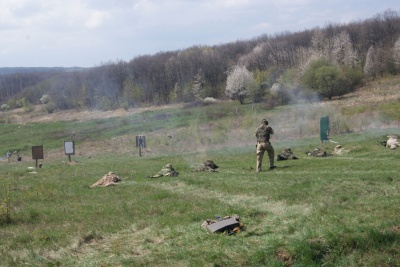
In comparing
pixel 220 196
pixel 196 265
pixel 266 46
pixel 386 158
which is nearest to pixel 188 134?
pixel 386 158

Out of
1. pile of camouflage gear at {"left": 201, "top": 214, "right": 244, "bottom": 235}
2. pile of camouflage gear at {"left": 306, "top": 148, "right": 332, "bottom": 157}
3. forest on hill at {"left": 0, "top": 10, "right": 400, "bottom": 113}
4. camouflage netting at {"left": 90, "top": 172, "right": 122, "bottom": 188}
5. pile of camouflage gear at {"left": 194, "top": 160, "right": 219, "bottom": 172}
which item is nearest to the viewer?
pile of camouflage gear at {"left": 201, "top": 214, "right": 244, "bottom": 235}

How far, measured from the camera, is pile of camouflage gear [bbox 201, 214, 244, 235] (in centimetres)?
1045

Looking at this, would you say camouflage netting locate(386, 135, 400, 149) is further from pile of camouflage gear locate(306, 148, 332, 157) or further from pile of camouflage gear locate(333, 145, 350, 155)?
pile of camouflage gear locate(306, 148, 332, 157)

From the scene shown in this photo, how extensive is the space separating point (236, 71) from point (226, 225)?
3674 inches

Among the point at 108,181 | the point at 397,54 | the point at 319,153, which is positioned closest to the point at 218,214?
the point at 108,181

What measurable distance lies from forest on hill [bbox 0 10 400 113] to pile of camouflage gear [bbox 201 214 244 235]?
71.2m

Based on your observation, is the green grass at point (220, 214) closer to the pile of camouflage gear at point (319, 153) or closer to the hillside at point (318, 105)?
the pile of camouflage gear at point (319, 153)

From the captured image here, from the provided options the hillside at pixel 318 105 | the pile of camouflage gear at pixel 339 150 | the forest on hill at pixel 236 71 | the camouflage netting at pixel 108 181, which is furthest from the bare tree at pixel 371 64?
the camouflage netting at pixel 108 181

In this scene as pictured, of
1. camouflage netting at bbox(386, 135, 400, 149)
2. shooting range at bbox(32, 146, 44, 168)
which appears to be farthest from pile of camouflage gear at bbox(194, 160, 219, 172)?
shooting range at bbox(32, 146, 44, 168)

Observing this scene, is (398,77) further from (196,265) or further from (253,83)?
(196,265)

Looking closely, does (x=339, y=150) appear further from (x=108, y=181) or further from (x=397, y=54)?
(x=397, y=54)

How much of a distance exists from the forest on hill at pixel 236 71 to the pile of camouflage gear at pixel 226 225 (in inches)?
2805

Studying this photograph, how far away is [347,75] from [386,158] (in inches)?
2611

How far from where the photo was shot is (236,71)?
102m
